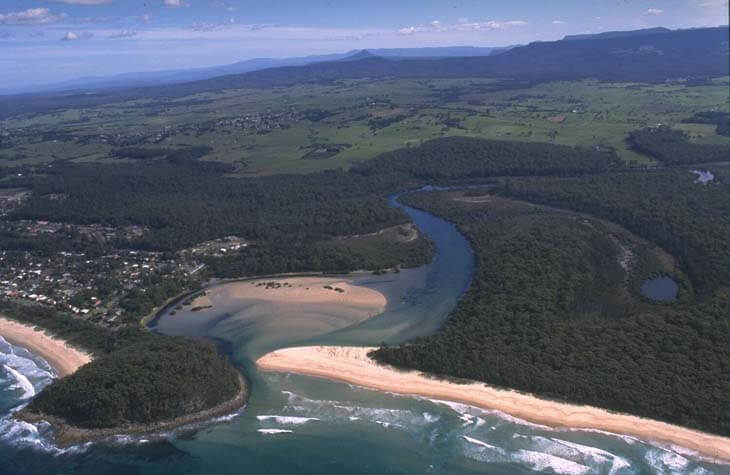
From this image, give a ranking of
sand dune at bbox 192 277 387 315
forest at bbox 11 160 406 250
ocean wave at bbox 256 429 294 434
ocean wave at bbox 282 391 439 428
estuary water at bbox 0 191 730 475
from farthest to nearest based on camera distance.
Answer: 1. forest at bbox 11 160 406 250
2. sand dune at bbox 192 277 387 315
3. ocean wave at bbox 282 391 439 428
4. ocean wave at bbox 256 429 294 434
5. estuary water at bbox 0 191 730 475

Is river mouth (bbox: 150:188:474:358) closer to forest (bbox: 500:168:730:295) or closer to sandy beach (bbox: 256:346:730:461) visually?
sandy beach (bbox: 256:346:730:461)

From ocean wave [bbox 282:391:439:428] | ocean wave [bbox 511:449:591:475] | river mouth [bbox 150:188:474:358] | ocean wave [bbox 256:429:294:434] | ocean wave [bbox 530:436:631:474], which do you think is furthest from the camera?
river mouth [bbox 150:188:474:358]

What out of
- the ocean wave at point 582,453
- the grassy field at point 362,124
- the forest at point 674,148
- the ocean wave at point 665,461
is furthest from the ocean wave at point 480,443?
the forest at point 674,148

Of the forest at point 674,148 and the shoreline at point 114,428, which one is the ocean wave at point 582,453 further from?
the forest at point 674,148

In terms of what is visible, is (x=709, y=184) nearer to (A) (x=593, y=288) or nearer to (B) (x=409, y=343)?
(A) (x=593, y=288)

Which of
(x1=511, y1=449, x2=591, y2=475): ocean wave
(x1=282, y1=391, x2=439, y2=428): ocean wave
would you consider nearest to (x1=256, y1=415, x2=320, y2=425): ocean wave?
(x1=282, y1=391, x2=439, y2=428): ocean wave

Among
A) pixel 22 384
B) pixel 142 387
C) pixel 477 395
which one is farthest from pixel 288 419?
pixel 22 384
